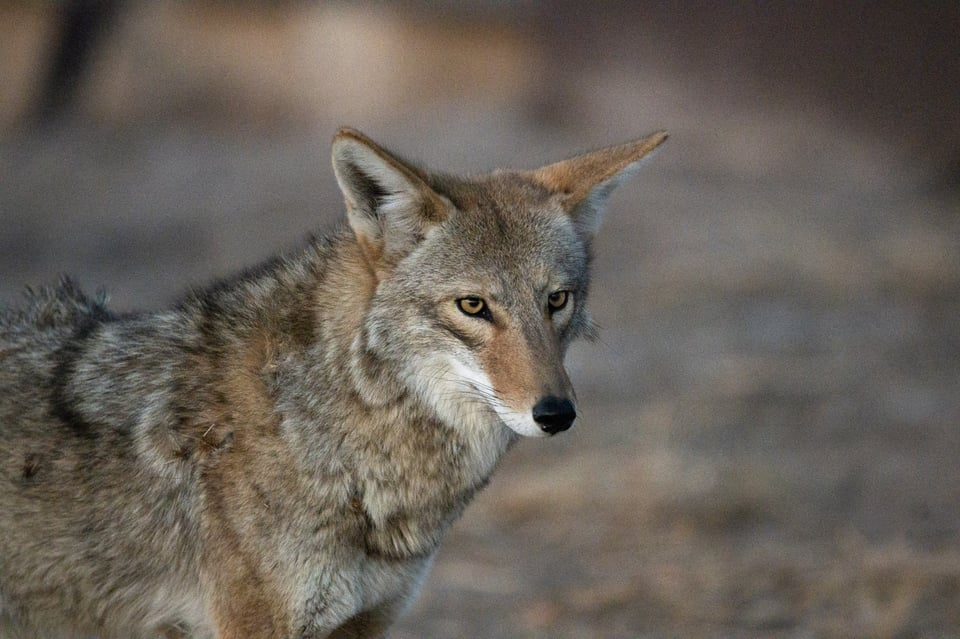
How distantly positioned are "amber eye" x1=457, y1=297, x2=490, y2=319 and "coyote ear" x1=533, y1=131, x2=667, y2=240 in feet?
1.95

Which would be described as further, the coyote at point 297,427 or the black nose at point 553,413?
the coyote at point 297,427

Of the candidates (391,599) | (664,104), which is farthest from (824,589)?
(664,104)

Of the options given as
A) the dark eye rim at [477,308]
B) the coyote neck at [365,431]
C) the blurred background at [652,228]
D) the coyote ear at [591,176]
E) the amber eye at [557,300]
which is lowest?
the blurred background at [652,228]

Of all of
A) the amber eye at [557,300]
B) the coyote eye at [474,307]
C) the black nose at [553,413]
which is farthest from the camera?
the amber eye at [557,300]

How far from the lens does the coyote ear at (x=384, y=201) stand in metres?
3.94

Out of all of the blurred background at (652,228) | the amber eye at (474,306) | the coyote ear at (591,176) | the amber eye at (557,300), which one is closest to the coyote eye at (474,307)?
the amber eye at (474,306)

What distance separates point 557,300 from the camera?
4160mm

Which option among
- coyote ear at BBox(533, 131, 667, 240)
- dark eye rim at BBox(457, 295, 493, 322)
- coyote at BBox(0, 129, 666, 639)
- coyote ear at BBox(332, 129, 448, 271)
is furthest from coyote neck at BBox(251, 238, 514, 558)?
coyote ear at BBox(533, 131, 667, 240)

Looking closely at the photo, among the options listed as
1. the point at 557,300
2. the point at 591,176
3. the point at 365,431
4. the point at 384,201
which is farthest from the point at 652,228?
the point at 365,431

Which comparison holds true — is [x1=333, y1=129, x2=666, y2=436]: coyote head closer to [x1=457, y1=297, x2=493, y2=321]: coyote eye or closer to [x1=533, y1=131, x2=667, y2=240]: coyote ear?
[x1=457, y1=297, x2=493, y2=321]: coyote eye

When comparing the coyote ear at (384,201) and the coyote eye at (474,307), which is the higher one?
the coyote ear at (384,201)

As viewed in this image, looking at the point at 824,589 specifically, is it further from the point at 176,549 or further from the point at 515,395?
the point at 176,549

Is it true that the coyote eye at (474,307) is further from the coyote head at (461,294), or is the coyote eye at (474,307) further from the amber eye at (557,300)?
the amber eye at (557,300)

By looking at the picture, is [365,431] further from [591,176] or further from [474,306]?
[591,176]
